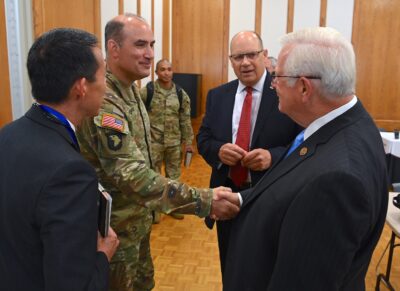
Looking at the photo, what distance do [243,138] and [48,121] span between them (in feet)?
4.52

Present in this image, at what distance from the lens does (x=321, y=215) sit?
983 millimetres

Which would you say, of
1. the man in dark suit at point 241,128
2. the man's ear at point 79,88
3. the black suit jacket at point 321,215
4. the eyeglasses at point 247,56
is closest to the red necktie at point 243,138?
the man in dark suit at point 241,128

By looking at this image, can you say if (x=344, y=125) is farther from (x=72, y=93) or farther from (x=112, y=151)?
(x=112, y=151)

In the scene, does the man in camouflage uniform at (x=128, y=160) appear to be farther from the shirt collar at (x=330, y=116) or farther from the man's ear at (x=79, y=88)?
the shirt collar at (x=330, y=116)

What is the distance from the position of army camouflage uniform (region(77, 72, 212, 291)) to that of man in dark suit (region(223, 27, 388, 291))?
1.52 ft

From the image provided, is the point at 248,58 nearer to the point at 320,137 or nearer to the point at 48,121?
the point at 320,137

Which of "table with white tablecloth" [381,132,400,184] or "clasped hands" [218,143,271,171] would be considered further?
"table with white tablecloth" [381,132,400,184]

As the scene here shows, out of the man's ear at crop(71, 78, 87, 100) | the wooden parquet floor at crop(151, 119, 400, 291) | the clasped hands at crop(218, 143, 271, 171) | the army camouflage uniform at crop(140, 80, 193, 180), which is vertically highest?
the man's ear at crop(71, 78, 87, 100)

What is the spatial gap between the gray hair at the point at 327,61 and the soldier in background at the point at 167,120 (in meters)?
3.45

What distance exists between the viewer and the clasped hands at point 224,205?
1.74 m

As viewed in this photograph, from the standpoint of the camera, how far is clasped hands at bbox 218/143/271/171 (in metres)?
2.12

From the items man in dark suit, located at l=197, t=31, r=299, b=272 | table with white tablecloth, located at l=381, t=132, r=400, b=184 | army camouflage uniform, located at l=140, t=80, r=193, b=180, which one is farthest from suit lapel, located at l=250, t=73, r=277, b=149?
table with white tablecloth, located at l=381, t=132, r=400, b=184

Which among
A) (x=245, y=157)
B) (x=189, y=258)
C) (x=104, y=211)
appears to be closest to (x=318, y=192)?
(x=104, y=211)

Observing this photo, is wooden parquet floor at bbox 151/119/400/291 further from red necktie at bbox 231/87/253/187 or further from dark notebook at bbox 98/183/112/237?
dark notebook at bbox 98/183/112/237
